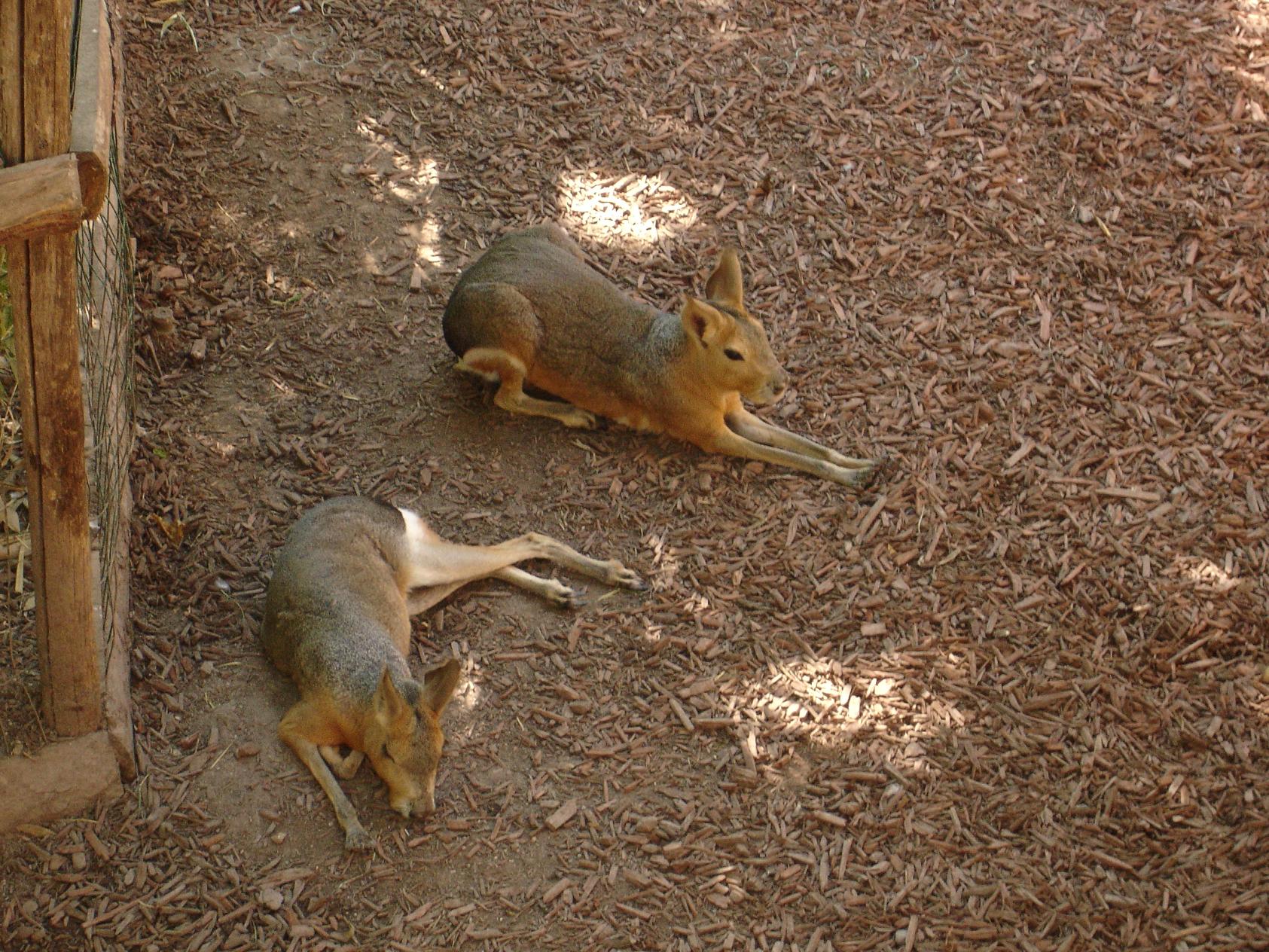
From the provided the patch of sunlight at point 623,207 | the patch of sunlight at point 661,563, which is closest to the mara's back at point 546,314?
the patch of sunlight at point 623,207

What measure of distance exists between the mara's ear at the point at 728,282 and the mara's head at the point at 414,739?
2.37 meters

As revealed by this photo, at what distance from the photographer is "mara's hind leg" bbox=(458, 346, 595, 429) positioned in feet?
19.8

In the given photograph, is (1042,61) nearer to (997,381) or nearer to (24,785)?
(997,381)

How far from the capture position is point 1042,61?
7750 mm

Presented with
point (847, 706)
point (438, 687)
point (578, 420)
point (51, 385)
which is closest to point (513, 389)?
point (578, 420)

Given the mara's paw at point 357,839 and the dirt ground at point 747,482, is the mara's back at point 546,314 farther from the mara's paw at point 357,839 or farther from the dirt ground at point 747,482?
the mara's paw at point 357,839

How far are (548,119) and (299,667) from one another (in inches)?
150

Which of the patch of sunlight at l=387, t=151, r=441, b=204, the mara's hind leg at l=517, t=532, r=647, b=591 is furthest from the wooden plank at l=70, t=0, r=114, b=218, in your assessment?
the mara's hind leg at l=517, t=532, r=647, b=591

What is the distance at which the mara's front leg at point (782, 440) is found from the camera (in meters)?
5.93

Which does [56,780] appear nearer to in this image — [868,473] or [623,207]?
[868,473]

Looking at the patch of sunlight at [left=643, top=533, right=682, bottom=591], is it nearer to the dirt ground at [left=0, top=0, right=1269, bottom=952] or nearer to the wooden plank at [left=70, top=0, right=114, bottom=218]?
the dirt ground at [left=0, top=0, right=1269, bottom=952]

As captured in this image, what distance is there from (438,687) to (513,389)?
75.6 inches

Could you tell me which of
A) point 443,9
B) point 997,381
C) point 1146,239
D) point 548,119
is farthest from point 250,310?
point 1146,239

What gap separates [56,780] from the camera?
4430 mm
